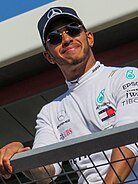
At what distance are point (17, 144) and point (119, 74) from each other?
0.54 metres

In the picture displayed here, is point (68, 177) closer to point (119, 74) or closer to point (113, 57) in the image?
point (119, 74)

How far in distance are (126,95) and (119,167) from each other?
37cm

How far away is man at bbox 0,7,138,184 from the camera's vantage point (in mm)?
1990

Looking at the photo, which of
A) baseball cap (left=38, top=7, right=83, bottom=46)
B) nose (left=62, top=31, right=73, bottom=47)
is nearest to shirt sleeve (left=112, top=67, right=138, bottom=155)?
nose (left=62, top=31, right=73, bottom=47)

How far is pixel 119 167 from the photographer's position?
1787mm

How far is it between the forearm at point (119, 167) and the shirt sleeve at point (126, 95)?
0.56 ft

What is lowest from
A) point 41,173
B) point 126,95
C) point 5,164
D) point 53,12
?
point 41,173

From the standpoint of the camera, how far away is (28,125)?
17.1ft

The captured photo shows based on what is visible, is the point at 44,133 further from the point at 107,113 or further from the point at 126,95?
the point at 126,95

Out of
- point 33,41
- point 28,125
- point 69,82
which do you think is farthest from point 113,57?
point 69,82

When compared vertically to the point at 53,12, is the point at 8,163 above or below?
below

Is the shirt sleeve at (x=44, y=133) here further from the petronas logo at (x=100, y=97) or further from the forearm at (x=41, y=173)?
the petronas logo at (x=100, y=97)

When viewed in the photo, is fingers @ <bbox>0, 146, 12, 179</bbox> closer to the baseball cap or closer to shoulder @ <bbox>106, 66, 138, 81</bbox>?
shoulder @ <bbox>106, 66, 138, 81</bbox>

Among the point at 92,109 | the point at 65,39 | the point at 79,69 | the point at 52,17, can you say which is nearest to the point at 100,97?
the point at 92,109
